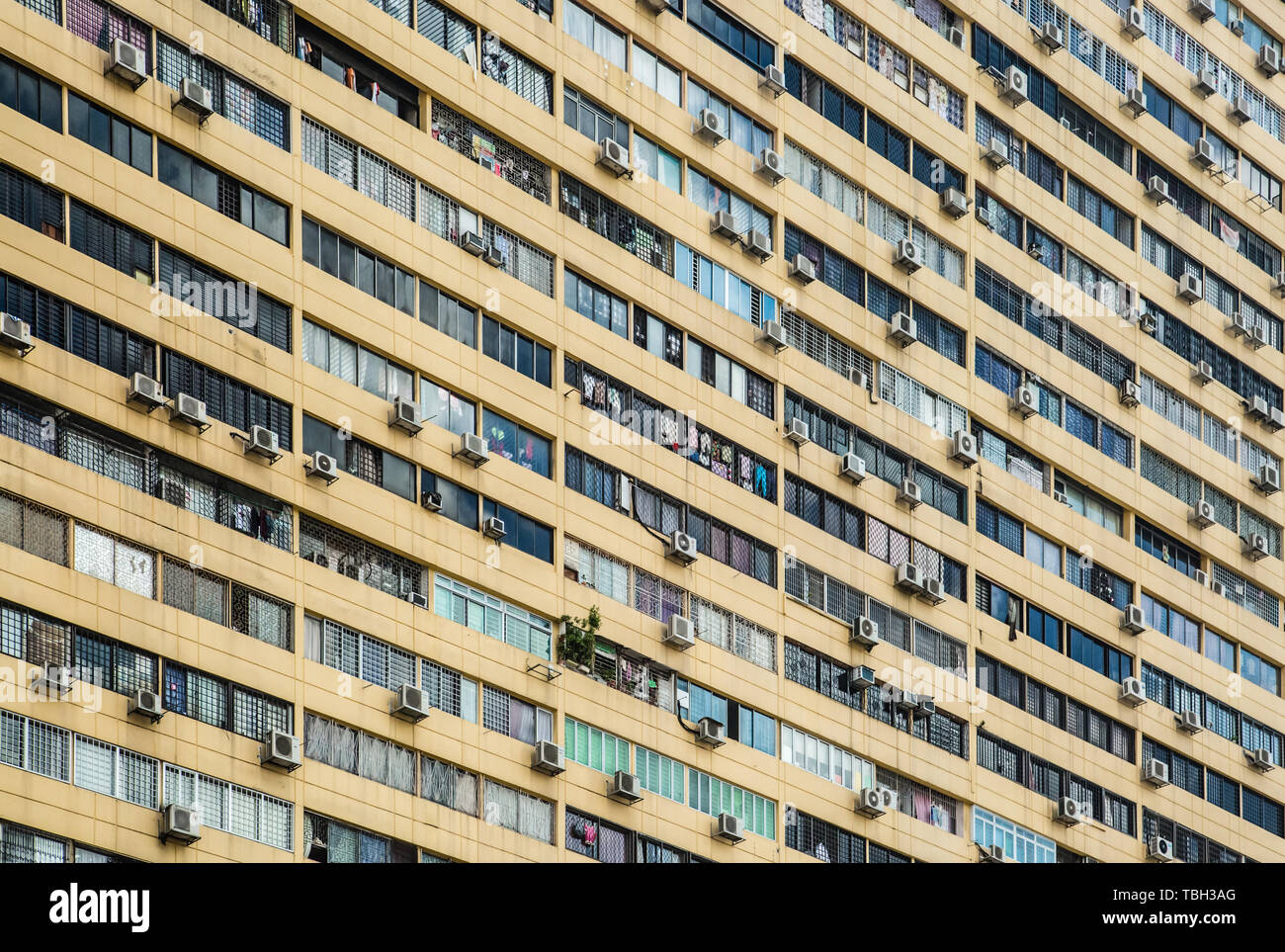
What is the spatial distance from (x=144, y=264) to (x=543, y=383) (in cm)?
936

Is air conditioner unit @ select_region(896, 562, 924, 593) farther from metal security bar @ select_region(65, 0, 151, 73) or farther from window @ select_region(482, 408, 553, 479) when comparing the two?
metal security bar @ select_region(65, 0, 151, 73)

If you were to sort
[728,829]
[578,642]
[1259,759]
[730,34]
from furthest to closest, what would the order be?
[1259,759]
[730,34]
[728,829]
[578,642]

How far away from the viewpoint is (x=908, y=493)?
59.3 meters

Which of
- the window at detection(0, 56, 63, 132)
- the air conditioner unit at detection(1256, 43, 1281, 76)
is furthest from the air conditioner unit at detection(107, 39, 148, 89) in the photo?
the air conditioner unit at detection(1256, 43, 1281, 76)

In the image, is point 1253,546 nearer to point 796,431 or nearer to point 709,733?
point 796,431

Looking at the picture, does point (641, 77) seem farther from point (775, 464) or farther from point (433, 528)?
point (433, 528)

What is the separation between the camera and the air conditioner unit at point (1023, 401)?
63.1 m

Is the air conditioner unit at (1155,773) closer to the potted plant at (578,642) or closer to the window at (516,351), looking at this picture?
the potted plant at (578,642)

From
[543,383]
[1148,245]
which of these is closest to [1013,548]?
[1148,245]

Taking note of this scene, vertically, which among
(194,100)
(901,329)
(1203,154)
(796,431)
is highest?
(1203,154)

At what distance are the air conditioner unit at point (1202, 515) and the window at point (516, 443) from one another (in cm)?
2142

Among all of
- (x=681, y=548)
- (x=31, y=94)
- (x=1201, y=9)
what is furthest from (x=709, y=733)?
(x=1201, y=9)

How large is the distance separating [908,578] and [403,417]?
13.8m
